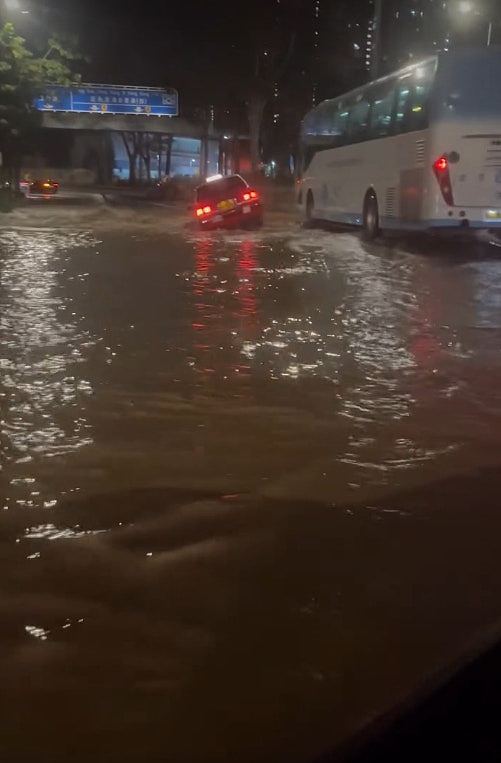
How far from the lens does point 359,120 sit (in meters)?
23.9

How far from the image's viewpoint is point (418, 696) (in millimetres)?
3090

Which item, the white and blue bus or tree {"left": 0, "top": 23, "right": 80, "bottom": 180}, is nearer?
the white and blue bus

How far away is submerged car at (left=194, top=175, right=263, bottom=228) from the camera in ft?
87.8

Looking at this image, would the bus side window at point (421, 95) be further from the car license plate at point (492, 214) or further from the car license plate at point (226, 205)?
the car license plate at point (226, 205)

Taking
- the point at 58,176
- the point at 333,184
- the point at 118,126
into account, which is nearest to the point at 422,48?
the point at 333,184

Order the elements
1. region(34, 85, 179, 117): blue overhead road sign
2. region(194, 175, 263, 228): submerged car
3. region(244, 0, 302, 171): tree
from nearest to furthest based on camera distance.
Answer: region(194, 175, 263, 228): submerged car
region(244, 0, 302, 171): tree
region(34, 85, 179, 117): blue overhead road sign

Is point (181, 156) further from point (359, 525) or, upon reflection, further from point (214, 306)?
point (359, 525)

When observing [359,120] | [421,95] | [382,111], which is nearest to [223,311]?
[421,95]

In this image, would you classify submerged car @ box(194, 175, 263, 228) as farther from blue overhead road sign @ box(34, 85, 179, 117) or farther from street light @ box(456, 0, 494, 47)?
blue overhead road sign @ box(34, 85, 179, 117)

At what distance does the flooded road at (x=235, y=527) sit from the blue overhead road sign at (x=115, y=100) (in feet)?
136

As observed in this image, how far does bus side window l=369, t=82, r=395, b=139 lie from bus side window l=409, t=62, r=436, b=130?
1.43 meters

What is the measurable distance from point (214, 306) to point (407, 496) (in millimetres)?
7455

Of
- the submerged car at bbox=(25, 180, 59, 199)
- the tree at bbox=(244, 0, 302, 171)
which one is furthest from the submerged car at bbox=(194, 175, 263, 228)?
the submerged car at bbox=(25, 180, 59, 199)

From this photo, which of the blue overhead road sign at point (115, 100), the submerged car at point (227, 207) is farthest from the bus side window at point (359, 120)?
the blue overhead road sign at point (115, 100)
